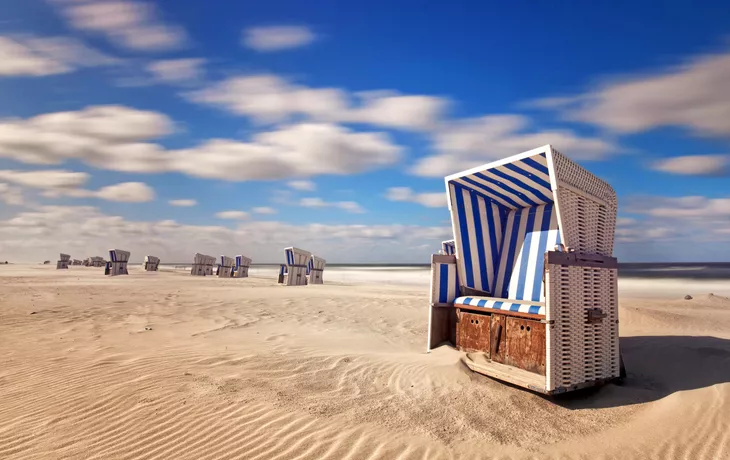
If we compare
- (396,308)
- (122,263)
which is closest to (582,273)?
(396,308)

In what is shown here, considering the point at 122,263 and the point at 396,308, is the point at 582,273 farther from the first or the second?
the point at 122,263

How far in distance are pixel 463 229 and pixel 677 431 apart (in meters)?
3.66

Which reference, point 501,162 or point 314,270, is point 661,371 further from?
point 314,270

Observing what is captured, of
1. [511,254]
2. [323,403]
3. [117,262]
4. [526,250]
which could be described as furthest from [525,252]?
[117,262]

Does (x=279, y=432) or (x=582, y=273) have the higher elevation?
(x=582, y=273)

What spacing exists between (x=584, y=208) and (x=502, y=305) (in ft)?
5.28

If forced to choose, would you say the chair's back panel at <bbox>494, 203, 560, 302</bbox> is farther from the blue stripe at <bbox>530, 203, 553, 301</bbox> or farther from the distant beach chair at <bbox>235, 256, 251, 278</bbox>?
the distant beach chair at <bbox>235, 256, 251, 278</bbox>

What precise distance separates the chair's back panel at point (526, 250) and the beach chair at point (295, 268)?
60.7 ft

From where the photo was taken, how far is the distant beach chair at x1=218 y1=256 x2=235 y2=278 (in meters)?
34.1

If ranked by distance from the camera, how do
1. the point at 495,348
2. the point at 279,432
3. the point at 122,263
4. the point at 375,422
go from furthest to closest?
1. the point at 122,263
2. the point at 495,348
3. the point at 375,422
4. the point at 279,432

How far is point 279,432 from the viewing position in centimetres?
352

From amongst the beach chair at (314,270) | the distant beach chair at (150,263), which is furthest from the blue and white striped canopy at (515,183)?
the distant beach chair at (150,263)

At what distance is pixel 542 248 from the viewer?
637 centimetres

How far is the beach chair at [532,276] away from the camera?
4.55 m
